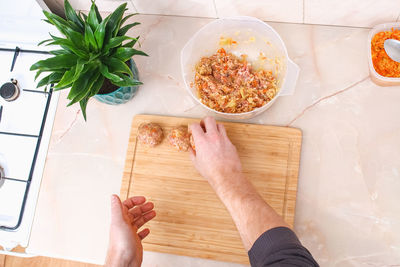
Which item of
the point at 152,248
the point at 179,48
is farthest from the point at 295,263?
the point at 179,48

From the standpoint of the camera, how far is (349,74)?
1.03 m

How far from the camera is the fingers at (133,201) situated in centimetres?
97

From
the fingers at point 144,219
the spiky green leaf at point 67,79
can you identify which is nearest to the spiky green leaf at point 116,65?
the spiky green leaf at point 67,79

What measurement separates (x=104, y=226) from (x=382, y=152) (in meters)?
0.95

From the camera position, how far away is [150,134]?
101 centimetres

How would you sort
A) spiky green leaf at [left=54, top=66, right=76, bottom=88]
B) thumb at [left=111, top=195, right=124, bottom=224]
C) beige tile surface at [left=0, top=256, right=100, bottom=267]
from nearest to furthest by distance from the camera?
spiky green leaf at [left=54, top=66, right=76, bottom=88], thumb at [left=111, top=195, right=124, bottom=224], beige tile surface at [left=0, top=256, right=100, bottom=267]

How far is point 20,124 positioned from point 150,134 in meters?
0.50

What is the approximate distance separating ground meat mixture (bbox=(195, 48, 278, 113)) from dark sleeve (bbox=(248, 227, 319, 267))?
42 centimetres

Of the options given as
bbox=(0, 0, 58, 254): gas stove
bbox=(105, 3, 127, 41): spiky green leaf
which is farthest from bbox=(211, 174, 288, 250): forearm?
bbox=(0, 0, 58, 254): gas stove

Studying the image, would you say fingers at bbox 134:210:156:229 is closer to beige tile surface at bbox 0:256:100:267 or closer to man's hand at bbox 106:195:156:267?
man's hand at bbox 106:195:156:267

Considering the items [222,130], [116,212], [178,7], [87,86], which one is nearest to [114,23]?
[87,86]

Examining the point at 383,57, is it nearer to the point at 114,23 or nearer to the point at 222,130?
the point at 222,130

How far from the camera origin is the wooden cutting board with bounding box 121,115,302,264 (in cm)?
98

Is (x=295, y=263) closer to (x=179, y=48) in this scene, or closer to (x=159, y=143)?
(x=159, y=143)
